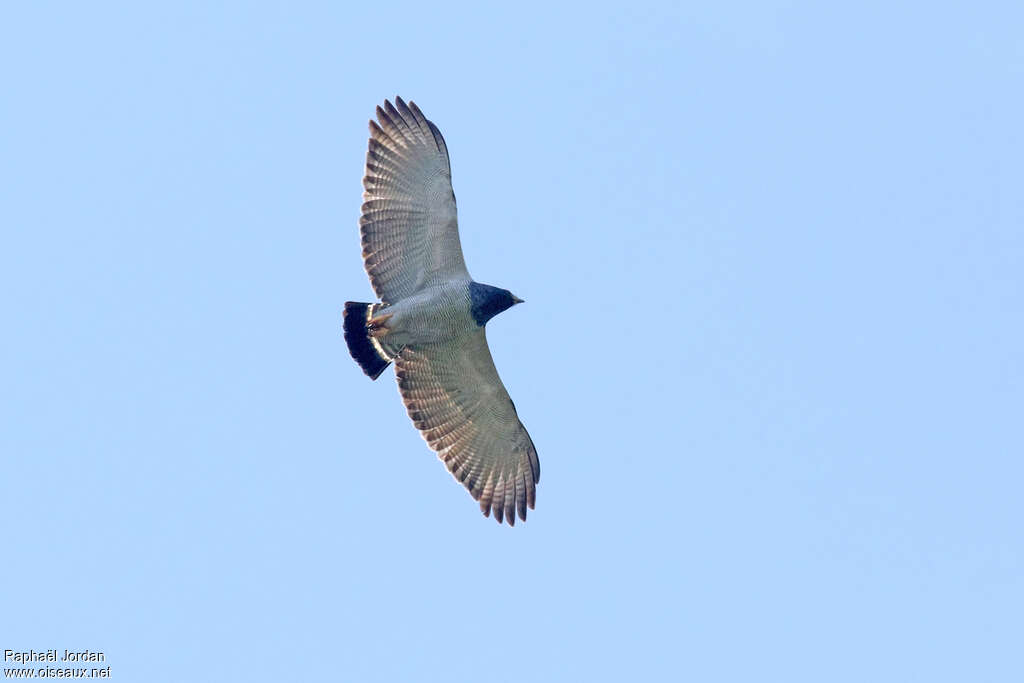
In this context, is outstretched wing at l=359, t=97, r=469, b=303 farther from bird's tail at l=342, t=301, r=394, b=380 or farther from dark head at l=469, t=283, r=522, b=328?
dark head at l=469, t=283, r=522, b=328

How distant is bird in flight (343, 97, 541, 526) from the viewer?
64.0ft

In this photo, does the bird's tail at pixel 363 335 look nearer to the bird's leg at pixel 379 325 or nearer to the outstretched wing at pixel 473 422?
the bird's leg at pixel 379 325

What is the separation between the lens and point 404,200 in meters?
19.5

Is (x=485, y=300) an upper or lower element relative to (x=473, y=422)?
upper

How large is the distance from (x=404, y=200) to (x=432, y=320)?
5.54 feet

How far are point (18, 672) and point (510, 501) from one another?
7.07 meters

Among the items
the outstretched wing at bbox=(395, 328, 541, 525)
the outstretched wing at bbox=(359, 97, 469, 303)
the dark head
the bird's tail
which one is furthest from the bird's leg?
the dark head

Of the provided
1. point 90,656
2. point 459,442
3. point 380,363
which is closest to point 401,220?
point 380,363

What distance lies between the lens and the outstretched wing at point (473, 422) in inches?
802

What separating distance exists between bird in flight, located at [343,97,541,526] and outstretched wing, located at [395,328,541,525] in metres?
0.01

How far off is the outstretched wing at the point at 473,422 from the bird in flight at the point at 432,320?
0.05 ft

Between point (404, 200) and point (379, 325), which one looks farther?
point (379, 325)

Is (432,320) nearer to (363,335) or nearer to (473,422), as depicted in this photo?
(363,335)

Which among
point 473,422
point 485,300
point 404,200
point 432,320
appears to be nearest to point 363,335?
point 432,320
